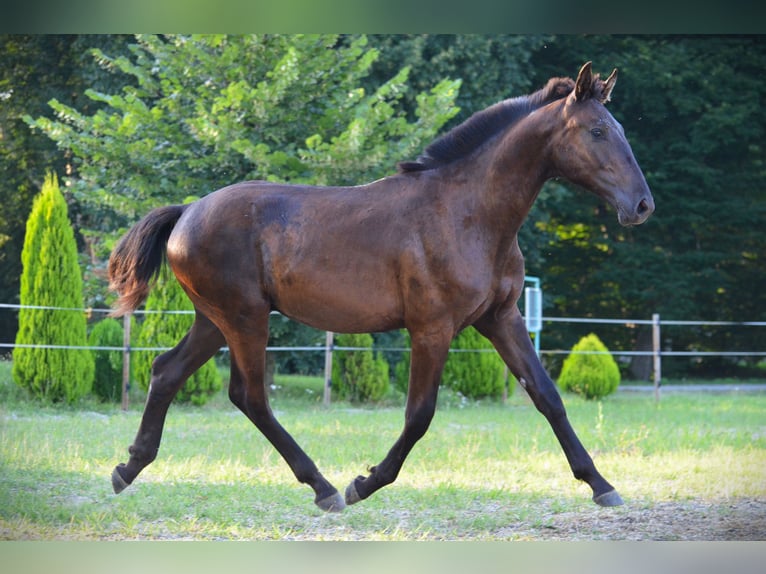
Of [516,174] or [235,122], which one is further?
[235,122]

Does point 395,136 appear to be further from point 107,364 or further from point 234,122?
point 107,364

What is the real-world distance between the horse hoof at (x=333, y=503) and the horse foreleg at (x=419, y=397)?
0.19m

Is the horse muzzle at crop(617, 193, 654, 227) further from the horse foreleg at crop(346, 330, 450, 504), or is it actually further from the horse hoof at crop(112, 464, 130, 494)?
the horse hoof at crop(112, 464, 130, 494)

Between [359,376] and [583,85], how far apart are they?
5985 millimetres

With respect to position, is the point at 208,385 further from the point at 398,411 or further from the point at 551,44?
the point at 551,44

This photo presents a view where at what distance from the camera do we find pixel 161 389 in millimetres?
4102

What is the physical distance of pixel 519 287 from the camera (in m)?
3.89

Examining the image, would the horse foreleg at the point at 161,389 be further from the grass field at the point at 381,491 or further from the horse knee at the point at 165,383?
the grass field at the point at 381,491

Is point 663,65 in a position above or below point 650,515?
above

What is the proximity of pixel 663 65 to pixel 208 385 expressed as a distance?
8.47 meters

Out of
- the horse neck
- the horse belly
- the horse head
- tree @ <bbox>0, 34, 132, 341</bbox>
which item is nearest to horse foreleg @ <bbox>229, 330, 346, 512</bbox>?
the horse belly

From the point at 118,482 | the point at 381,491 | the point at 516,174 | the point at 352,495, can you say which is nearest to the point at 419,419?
the point at 352,495
